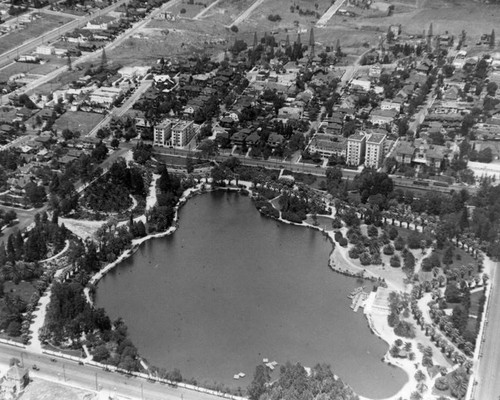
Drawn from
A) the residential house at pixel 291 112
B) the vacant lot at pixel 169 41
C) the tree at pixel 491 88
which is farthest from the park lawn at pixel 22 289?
the tree at pixel 491 88

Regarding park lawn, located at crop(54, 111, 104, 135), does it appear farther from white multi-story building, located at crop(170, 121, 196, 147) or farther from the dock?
the dock

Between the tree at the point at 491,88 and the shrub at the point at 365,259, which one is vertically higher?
the tree at the point at 491,88

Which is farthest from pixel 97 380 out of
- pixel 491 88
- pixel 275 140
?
pixel 491 88

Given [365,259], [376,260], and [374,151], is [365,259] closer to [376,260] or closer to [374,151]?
[376,260]

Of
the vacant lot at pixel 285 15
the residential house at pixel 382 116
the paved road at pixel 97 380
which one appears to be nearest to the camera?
the paved road at pixel 97 380

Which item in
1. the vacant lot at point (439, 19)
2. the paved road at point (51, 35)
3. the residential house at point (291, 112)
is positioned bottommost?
the residential house at point (291, 112)

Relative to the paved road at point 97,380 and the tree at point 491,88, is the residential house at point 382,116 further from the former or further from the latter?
the paved road at point 97,380

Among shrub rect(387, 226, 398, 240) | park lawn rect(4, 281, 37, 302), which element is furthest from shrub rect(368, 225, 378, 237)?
park lawn rect(4, 281, 37, 302)
